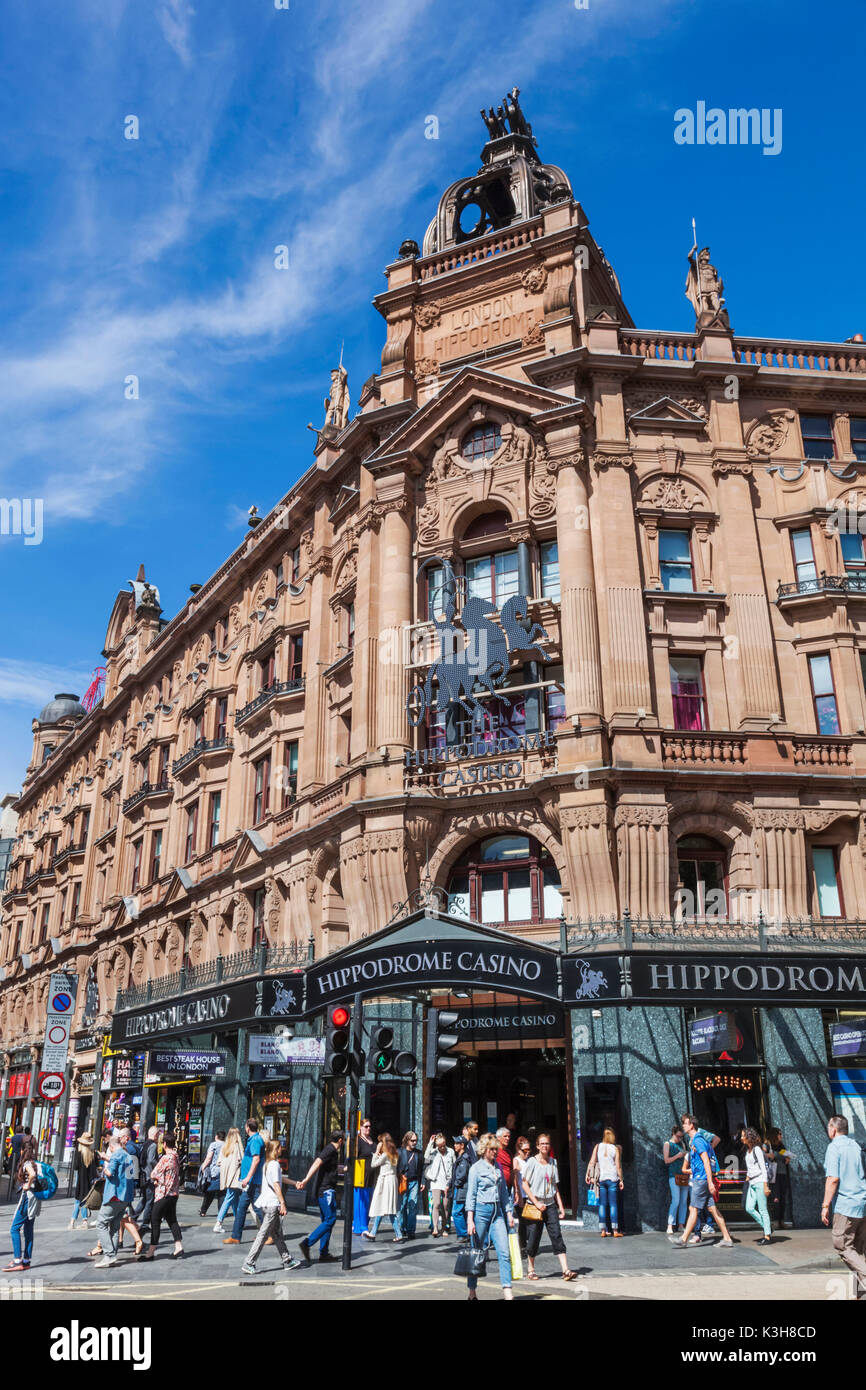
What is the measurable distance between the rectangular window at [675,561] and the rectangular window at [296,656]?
39.6ft

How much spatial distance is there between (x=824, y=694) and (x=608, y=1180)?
1258 cm

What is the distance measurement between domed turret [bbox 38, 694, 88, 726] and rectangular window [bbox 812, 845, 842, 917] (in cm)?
6170

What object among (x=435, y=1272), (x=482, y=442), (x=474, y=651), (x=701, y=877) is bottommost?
(x=435, y=1272)

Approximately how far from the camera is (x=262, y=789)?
113 ft

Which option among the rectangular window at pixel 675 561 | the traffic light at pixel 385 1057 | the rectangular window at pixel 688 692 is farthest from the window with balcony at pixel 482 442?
the traffic light at pixel 385 1057

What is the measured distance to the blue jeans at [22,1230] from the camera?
15234 millimetres

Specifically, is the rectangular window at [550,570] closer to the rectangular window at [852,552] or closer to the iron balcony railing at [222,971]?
the rectangular window at [852,552]

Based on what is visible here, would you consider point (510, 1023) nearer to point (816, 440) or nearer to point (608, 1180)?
point (608, 1180)

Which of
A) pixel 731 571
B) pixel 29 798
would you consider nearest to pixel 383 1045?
pixel 731 571

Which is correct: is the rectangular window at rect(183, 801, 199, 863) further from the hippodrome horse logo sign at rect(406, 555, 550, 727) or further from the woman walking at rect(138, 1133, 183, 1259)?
the woman walking at rect(138, 1133, 183, 1259)

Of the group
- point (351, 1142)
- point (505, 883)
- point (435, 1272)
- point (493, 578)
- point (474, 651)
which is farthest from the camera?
point (493, 578)

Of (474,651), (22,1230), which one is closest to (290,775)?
(474,651)
